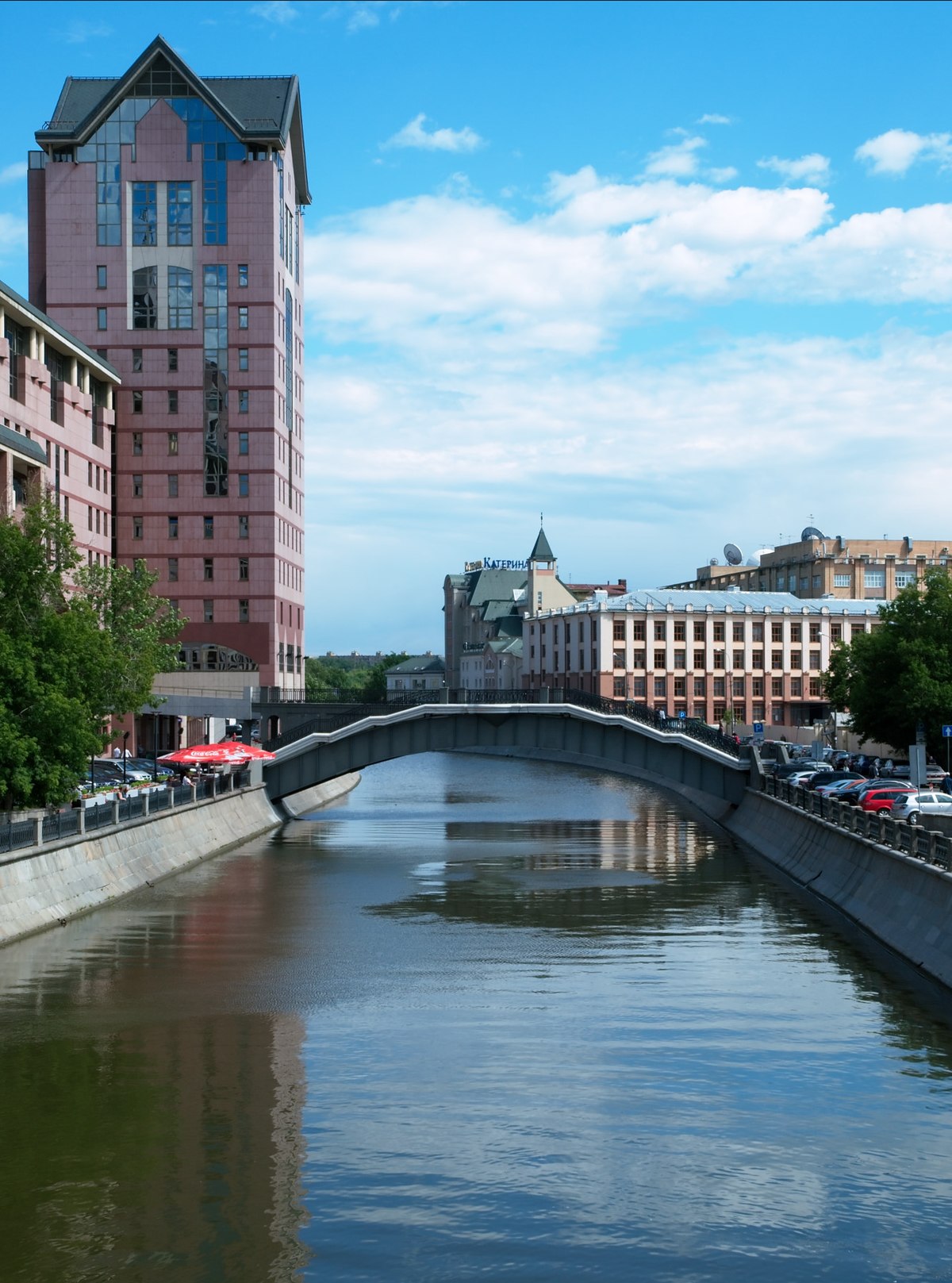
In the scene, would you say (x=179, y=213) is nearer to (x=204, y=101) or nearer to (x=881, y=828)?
(x=204, y=101)

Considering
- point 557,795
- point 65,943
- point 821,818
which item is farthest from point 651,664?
point 65,943

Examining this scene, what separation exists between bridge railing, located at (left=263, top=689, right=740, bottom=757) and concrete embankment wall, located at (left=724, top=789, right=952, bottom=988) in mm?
12600

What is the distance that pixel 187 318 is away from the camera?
11075cm

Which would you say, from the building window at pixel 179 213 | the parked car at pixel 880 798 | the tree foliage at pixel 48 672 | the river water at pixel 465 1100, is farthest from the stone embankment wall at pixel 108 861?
the building window at pixel 179 213

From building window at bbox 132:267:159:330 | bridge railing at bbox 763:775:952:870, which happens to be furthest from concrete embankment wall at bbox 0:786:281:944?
building window at bbox 132:267:159:330

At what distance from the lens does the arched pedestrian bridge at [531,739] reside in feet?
258

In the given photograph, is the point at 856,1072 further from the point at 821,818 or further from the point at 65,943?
the point at 821,818

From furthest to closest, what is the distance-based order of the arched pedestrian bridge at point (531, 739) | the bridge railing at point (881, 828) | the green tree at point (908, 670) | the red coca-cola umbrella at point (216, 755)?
the green tree at point (908, 670) < the arched pedestrian bridge at point (531, 739) < the red coca-cola umbrella at point (216, 755) < the bridge railing at point (881, 828)

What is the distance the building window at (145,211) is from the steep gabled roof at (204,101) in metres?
5.43

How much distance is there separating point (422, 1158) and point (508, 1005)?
36.5 ft

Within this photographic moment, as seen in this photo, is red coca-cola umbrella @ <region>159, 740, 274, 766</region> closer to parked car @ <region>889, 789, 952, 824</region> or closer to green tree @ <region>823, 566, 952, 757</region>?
parked car @ <region>889, 789, 952, 824</region>

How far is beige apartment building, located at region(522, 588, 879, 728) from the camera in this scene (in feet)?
551

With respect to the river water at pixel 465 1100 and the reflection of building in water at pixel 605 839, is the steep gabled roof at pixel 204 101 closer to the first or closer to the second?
the reflection of building in water at pixel 605 839

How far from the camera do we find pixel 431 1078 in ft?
87.8
